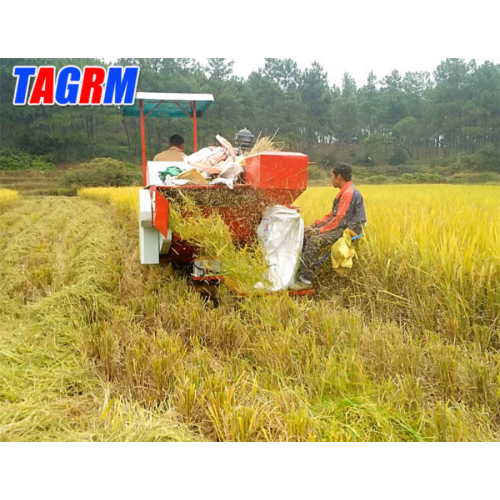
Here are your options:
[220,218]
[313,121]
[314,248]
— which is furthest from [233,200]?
[313,121]

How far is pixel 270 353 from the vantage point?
7.49 ft

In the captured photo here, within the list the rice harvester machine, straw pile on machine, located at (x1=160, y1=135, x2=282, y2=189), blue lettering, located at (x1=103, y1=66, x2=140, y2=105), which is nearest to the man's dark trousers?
the rice harvester machine

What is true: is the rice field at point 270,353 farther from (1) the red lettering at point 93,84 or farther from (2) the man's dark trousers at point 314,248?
(1) the red lettering at point 93,84

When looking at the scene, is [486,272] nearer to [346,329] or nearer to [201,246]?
[346,329]

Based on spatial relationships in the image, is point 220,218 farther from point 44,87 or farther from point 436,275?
point 44,87

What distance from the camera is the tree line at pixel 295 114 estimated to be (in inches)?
200

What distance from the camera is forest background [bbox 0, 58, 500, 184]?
5.14 meters

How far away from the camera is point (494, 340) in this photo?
250 cm

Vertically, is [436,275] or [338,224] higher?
[338,224]

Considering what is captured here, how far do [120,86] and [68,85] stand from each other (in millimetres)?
392

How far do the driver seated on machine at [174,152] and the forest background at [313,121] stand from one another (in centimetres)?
36

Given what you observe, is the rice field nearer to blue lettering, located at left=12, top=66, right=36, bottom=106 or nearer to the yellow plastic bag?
the yellow plastic bag

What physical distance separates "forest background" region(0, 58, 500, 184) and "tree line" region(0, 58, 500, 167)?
15 mm
